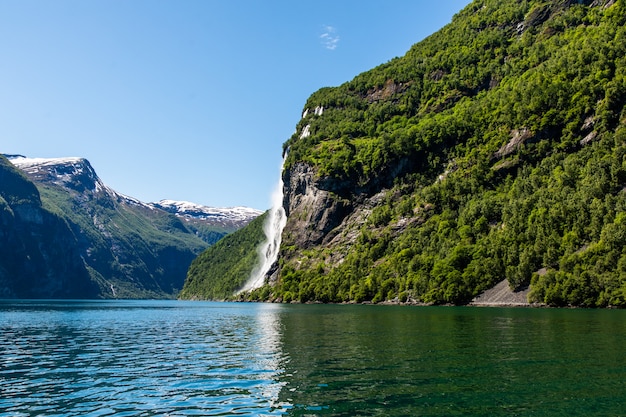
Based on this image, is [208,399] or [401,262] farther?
[401,262]

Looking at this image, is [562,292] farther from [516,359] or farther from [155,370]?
[155,370]

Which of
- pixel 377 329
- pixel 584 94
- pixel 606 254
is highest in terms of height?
pixel 584 94

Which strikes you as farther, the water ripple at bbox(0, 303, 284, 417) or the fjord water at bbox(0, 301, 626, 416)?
the water ripple at bbox(0, 303, 284, 417)

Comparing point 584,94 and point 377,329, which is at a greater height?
point 584,94

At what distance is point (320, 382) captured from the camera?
2708 centimetres

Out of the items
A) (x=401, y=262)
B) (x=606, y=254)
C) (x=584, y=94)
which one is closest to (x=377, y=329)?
(x=606, y=254)

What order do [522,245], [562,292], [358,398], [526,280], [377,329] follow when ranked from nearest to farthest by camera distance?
1. [358,398]
2. [377,329]
3. [562,292]
4. [526,280]
5. [522,245]

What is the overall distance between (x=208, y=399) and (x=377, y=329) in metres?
38.4

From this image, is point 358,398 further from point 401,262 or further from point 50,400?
point 401,262

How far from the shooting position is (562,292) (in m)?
112

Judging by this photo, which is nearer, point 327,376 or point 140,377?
point 327,376

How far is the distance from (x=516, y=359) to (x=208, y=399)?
21.2 meters

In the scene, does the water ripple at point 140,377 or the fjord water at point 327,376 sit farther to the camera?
the water ripple at point 140,377

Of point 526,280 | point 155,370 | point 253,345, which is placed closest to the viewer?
point 155,370
